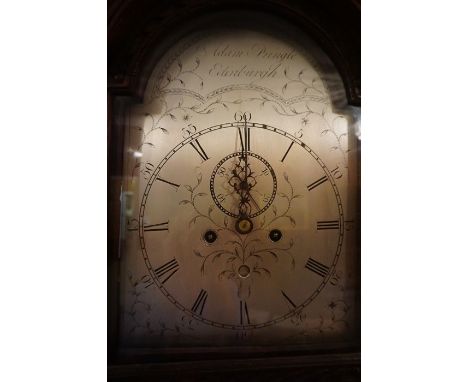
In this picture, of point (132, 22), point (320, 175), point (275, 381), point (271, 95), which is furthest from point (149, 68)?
point (275, 381)

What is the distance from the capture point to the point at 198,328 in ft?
2.14

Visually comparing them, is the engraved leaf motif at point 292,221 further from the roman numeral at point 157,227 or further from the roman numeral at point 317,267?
the roman numeral at point 157,227

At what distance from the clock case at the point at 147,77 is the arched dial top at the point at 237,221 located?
57 millimetres

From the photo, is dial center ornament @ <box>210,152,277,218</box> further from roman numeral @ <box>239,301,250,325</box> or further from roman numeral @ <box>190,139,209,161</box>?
roman numeral @ <box>239,301,250,325</box>

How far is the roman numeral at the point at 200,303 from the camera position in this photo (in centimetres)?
65

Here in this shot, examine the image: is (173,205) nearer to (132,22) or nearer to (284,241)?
(284,241)

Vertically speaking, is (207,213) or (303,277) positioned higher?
(207,213)

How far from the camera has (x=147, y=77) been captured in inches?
25.5

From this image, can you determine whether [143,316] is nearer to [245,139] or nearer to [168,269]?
[168,269]

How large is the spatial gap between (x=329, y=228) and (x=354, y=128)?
7.3 inches

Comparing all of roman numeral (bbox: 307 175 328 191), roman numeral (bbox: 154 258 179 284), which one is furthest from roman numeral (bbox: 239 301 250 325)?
roman numeral (bbox: 307 175 328 191)

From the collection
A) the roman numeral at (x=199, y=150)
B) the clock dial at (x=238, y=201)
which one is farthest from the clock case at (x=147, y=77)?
the roman numeral at (x=199, y=150)

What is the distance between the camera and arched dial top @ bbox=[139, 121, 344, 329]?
2.14ft

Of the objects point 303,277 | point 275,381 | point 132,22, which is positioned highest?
point 132,22
